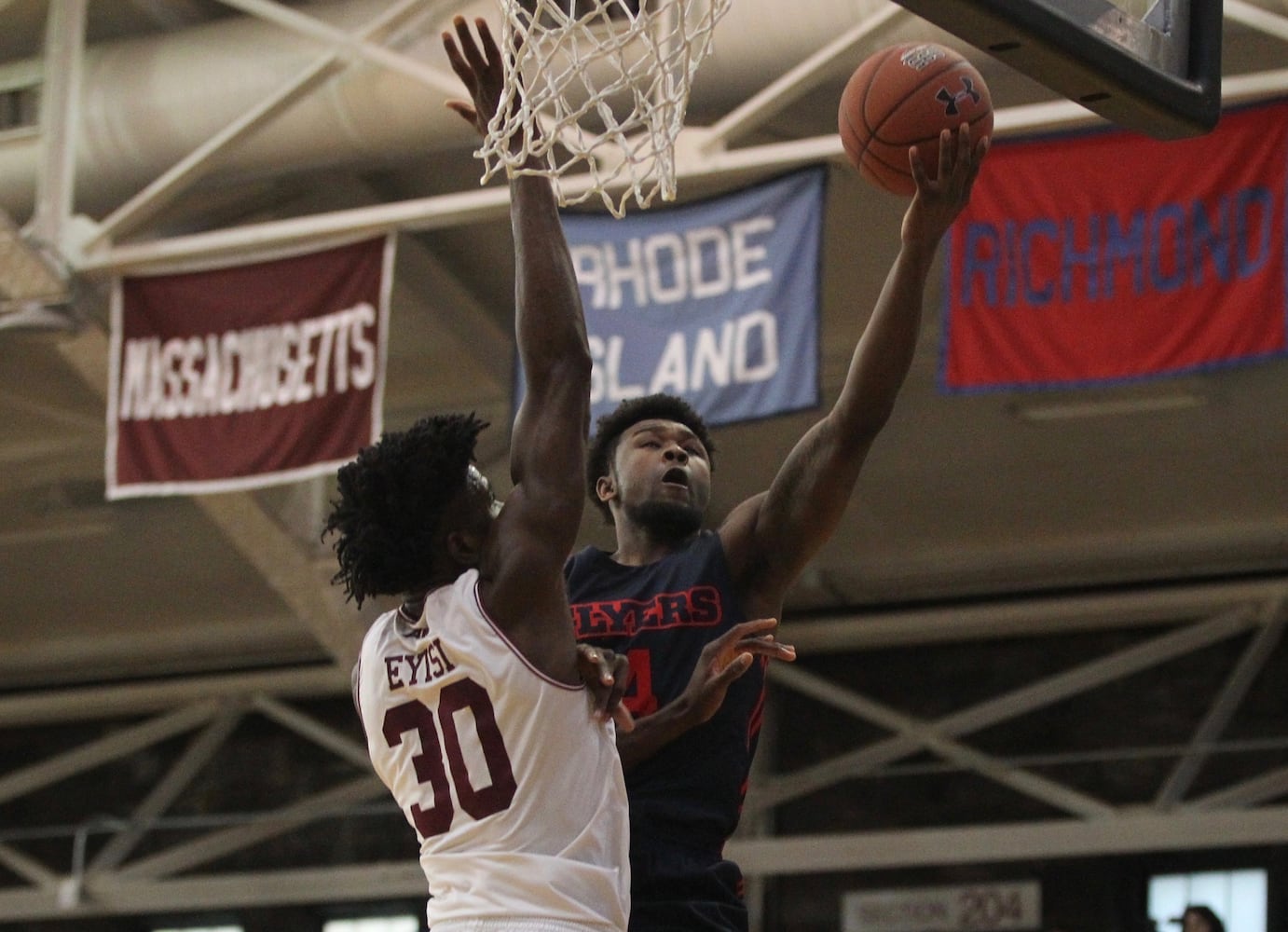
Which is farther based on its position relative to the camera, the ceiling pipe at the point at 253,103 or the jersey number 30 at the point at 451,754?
the ceiling pipe at the point at 253,103

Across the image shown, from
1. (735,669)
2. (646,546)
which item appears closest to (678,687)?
(735,669)

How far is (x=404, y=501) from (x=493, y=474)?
25.8ft

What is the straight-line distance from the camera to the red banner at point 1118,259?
827 cm

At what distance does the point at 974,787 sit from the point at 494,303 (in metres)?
4.70

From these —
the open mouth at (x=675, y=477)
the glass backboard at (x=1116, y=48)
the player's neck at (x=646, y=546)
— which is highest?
the glass backboard at (x=1116, y=48)

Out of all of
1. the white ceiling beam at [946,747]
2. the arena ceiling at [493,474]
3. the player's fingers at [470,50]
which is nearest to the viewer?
the player's fingers at [470,50]

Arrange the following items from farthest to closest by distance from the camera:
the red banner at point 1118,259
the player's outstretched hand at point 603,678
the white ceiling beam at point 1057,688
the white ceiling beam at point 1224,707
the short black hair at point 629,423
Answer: the white ceiling beam at point 1057,688 < the white ceiling beam at point 1224,707 < the red banner at point 1118,259 < the short black hair at point 629,423 < the player's outstretched hand at point 603,678

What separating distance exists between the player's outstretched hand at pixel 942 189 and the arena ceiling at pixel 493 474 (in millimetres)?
4069

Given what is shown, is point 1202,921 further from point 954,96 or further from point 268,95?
point 954,96

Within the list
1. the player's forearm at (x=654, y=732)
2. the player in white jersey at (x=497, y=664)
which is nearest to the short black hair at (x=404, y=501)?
→ the player in white jersey at (x=497, y=664)

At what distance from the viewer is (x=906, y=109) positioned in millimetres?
4406

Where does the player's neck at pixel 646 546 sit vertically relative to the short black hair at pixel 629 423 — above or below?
below

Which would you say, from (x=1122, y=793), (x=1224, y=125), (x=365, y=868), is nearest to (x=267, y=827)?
(x=365, y=868)

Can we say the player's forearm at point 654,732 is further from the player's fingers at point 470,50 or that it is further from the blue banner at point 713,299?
the blue banner at point 713,299
